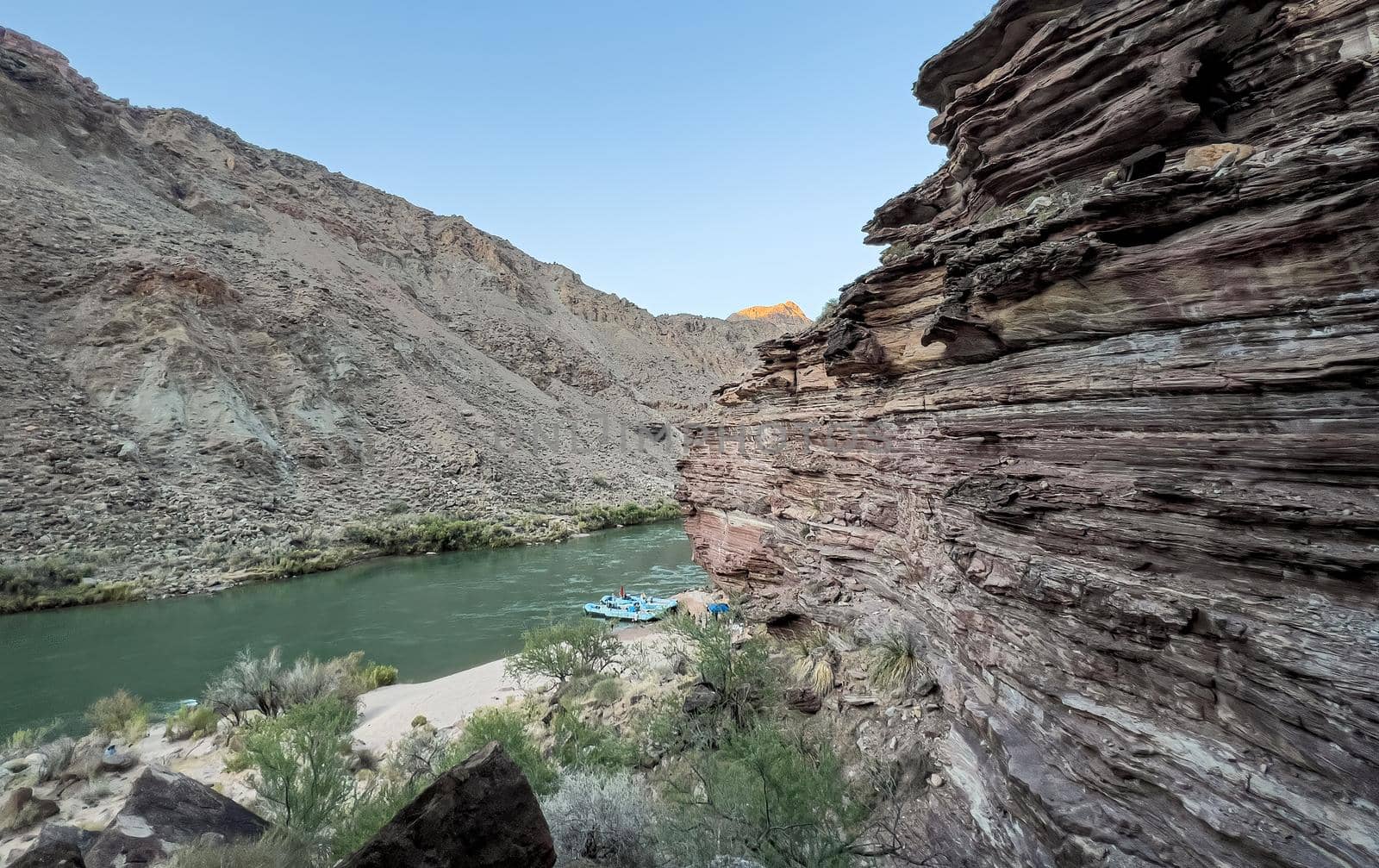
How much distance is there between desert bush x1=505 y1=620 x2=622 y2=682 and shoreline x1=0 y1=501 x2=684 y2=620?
17821mm

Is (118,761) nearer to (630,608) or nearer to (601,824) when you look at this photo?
(601,824)

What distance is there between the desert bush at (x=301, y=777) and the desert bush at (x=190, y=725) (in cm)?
513

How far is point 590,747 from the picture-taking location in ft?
25.4

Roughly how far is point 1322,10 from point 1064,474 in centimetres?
395

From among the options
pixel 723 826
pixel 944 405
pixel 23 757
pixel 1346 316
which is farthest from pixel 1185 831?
pixel 23 757

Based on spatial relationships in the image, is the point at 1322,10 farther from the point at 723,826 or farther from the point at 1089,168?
the point at 723,826

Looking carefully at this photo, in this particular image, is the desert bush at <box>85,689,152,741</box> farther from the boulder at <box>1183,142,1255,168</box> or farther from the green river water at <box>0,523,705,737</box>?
A: the boulder at <box>1183,142,1255,168</box>

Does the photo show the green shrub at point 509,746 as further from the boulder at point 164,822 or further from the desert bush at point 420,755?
the boulder at point 164,822

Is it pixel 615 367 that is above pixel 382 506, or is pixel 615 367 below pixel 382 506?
above

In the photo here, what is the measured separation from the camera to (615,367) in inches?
2972

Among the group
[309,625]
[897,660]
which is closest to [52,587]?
[309,625]

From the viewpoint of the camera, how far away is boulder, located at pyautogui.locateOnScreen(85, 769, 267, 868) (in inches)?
201

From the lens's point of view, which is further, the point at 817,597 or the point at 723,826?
the point at 817,597

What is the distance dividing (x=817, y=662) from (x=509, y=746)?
3916 millimetres
